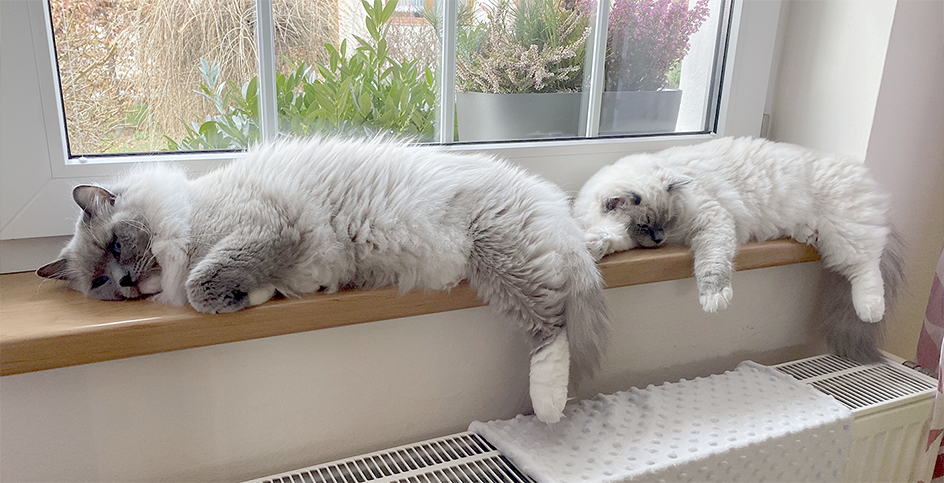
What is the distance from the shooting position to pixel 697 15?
1.42 meters

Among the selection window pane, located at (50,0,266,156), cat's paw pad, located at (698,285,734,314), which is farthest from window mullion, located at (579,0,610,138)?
window pane, located at (50,0,266,156)

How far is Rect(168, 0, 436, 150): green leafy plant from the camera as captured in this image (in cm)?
109

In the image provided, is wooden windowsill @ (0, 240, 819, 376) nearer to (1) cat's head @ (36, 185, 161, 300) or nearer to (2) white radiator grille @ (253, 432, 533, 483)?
(1) cat's head @ (36, 185, 161, 300)

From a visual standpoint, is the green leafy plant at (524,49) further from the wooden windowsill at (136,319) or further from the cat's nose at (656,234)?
the wooden windowsill at (136,319)

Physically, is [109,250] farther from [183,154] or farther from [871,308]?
[871,308]

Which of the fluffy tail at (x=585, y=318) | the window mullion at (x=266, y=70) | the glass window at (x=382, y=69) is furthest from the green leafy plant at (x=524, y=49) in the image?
the fluffy tail at (x=585, y=318)

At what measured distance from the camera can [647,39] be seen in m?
1.39

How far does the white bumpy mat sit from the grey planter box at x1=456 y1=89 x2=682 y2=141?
0.57m

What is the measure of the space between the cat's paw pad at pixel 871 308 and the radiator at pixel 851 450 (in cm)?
11

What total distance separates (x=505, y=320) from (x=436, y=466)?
25cm

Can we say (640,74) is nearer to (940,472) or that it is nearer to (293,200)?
(293,200)

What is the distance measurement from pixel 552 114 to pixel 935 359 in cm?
101

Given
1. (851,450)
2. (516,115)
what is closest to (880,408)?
(851,450)

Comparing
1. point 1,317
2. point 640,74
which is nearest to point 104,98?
point 1,317
